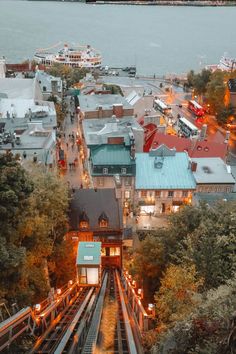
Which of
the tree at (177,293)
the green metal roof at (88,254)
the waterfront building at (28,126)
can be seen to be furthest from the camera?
the waterfront building at (28,126)

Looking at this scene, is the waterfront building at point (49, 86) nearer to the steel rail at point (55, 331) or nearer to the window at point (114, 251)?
the window at point (114, 251)

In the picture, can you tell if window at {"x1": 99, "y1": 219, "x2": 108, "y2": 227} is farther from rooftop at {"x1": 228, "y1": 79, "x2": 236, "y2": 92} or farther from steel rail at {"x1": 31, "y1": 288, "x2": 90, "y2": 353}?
rooftop at {"x1": 228, "y1": 79, "x2": 236, "y2": 92}

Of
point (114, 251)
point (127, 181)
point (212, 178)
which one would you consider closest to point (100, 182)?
point (127, 181)

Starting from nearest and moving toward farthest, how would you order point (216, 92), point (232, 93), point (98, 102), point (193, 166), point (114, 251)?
point (114, 251)
point (193, 166)
point (98, 102)
point (232, 93)
point (216, 92)

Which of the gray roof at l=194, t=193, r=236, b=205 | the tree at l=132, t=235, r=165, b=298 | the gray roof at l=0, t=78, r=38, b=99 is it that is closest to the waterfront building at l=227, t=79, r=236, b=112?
the gray roof at l=0, t=78, r=38, b=99

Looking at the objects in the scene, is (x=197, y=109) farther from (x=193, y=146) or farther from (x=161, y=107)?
(x=193, y=146)

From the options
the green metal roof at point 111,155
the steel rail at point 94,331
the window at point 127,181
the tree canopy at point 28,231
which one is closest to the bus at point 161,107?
the green metal roof at point 111,155
